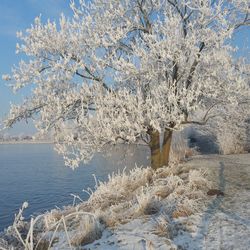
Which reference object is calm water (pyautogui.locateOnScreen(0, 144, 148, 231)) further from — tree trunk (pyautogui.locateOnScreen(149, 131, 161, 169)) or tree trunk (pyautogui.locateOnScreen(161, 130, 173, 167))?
tree trunk (pyautogui.locateOnScreen(161, 130, 173, 167))

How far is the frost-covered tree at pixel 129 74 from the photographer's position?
11.2m

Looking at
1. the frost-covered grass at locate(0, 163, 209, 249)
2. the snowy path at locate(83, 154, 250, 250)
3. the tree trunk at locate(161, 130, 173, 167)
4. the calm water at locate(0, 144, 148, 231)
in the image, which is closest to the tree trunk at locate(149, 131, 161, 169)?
the tree trunk at locate(161, 130, 173, 167)

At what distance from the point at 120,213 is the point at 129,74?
16.0ft

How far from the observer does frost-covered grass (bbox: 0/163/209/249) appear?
6.87 meters

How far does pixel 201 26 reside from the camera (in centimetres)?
1227

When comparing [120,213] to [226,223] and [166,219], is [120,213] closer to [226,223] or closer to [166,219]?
[166,219]

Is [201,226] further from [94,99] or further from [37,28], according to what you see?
[37,28]

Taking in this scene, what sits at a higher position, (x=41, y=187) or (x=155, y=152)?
(x=155, y=152)

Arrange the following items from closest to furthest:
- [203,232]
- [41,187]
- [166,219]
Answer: [203,232] < [166,219] < [41,187]

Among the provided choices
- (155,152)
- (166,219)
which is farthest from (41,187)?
(166,219)

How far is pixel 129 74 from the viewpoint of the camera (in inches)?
460

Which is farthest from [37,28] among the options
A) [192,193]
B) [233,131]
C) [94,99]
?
[233,131]

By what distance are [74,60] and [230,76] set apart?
495 cm

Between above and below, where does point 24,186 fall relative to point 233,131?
below
